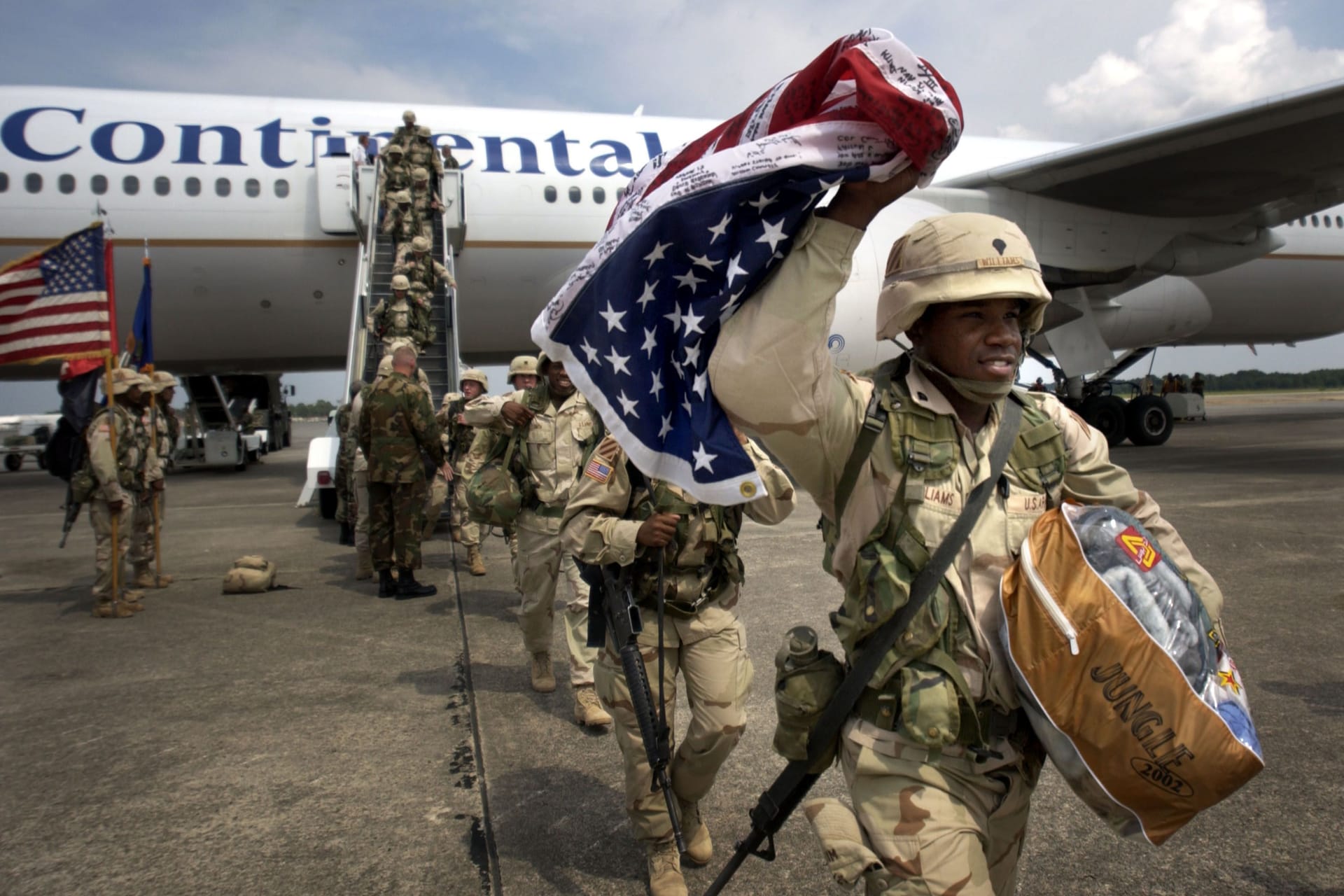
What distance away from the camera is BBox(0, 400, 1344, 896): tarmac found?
107 inches

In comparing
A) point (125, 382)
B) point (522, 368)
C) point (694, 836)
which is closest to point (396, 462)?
point (522, 368)

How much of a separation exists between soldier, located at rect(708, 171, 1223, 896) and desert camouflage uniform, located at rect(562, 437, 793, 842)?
949 millimetres

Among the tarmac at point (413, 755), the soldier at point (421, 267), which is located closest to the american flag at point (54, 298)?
the tarmac at point (413, 755)

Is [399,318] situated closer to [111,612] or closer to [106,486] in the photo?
[106,486]

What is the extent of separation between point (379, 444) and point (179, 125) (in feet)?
26.3

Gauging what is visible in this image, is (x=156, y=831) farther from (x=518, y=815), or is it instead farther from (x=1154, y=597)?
(x=1154, y=597)

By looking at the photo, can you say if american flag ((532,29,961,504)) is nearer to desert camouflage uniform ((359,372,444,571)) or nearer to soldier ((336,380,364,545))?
desert camouflage uniform ((359,372,444,571))

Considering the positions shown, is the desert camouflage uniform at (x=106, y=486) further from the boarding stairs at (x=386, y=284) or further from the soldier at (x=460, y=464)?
the boarding stairs at (x=386, y=284)

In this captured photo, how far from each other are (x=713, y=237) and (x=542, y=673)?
10.6 feet

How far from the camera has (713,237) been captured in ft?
5.41

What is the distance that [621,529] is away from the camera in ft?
8.87

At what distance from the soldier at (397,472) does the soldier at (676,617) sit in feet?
12.2

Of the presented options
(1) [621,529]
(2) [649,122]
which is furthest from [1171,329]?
(1) [621,529]

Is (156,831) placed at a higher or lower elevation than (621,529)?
lower
